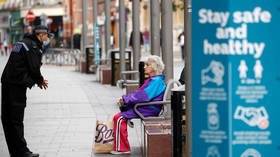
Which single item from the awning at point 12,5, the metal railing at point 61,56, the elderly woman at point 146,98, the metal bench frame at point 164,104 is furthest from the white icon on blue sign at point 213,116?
the awning at point 12,5

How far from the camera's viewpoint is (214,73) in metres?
7.53

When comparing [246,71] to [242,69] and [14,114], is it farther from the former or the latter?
[14,114]

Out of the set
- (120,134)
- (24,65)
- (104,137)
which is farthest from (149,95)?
(24,65)

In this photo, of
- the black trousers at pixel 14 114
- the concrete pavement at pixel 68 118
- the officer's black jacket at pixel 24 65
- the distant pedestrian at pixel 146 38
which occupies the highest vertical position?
the distant pedestrian at pixel 146 38

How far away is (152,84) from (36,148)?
2346mm

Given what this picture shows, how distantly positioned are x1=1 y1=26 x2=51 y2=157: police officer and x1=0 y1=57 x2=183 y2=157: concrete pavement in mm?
749

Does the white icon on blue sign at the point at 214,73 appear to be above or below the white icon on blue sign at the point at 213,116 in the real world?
above

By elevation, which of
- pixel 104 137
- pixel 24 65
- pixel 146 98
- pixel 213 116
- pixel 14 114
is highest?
pixel 24 65

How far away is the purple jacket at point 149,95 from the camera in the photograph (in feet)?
44.3

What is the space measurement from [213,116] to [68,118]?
1241 centimetres

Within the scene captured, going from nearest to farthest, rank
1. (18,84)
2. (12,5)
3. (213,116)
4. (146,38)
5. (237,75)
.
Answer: (237,75) < (213,116) < (18,84) < (146,38) < (12,5)

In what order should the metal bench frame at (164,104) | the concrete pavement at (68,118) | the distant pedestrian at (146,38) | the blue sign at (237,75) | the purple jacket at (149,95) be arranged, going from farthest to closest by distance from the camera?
the distant pedestrian at (146,38), the concrete pavement at (68,118), the purple jacket at (149,95), the metal bench frame at (164,104), the blue sign at (237,75)

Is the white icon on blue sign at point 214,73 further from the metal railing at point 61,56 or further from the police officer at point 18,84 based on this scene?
the metal railing at point 61,56

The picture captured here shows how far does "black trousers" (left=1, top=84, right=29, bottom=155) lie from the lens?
1335 centimetres
